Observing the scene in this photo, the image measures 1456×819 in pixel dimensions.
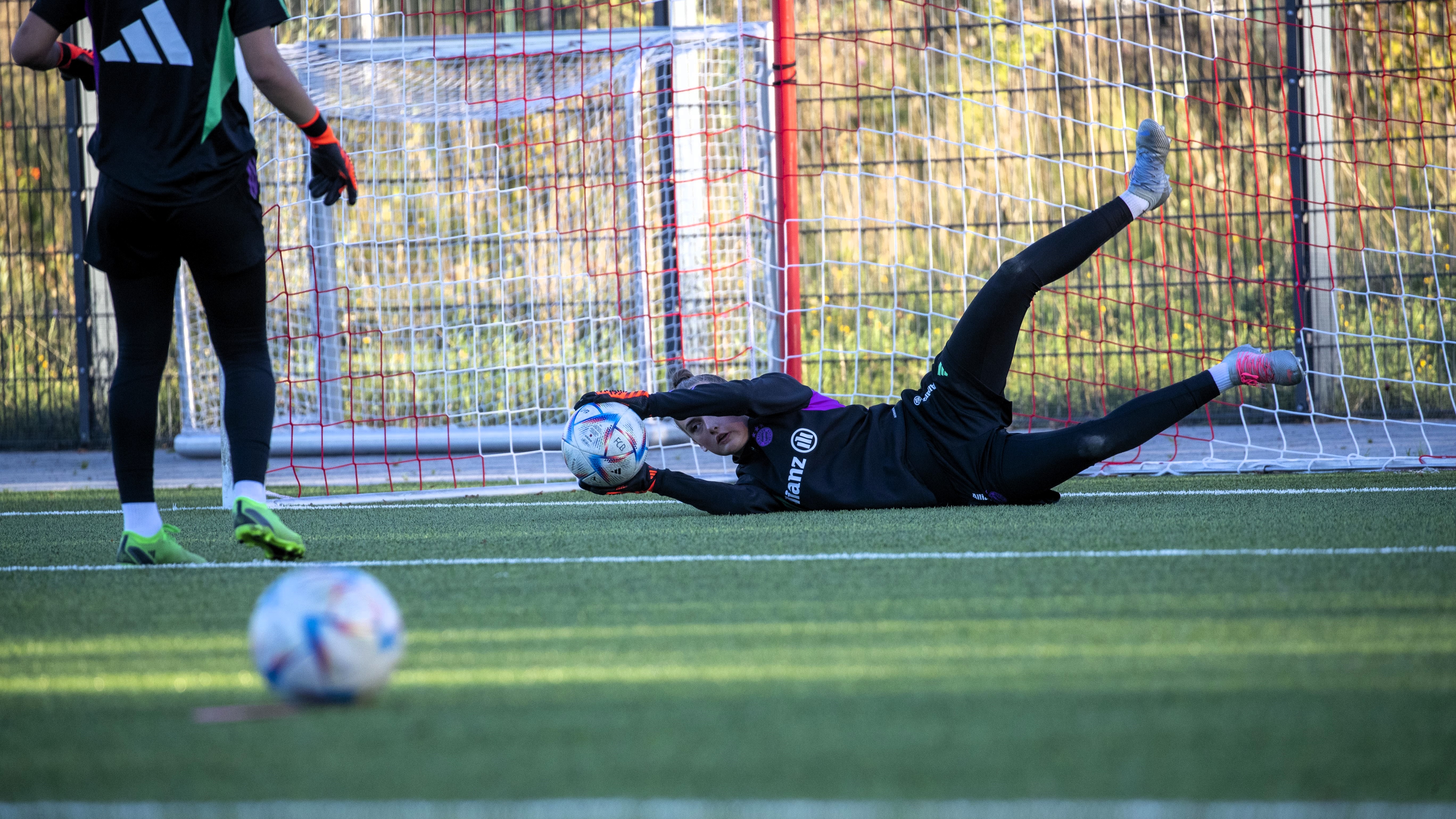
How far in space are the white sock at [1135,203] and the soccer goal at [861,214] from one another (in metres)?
2.45

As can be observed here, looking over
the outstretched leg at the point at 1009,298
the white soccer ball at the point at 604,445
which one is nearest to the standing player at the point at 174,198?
the white soccer ball at the point at 604,445

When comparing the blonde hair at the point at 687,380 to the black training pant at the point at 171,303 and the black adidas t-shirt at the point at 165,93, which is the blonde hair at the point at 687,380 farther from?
the black adidas t-shirt at the point at 165,93

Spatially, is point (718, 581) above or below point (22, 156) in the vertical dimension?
below

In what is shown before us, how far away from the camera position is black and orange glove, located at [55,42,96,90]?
3.52m

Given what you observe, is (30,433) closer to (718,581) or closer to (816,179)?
(816,179)

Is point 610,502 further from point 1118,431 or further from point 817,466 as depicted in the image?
point 1118,431

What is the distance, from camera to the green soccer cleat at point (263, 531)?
320cm

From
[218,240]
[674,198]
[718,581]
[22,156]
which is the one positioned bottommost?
[718,581]

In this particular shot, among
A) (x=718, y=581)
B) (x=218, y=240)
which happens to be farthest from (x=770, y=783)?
(x=218, y=240)

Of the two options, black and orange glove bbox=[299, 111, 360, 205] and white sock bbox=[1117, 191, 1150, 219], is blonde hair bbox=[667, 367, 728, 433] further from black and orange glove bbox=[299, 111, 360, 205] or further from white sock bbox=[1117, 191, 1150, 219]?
white sock bbox=[1117, 191, 1150, 219]

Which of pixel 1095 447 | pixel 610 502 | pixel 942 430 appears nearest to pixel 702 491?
pixel 942 430

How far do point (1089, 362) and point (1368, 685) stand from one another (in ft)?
21.1

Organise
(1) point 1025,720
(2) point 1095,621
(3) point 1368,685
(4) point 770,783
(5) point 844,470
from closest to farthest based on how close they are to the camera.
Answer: (4) point 770,783
(1) point 1025,720
(3) point 1368,685
(2) point 1095,621
(5) point 844,470

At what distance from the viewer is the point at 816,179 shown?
8.48 meters
